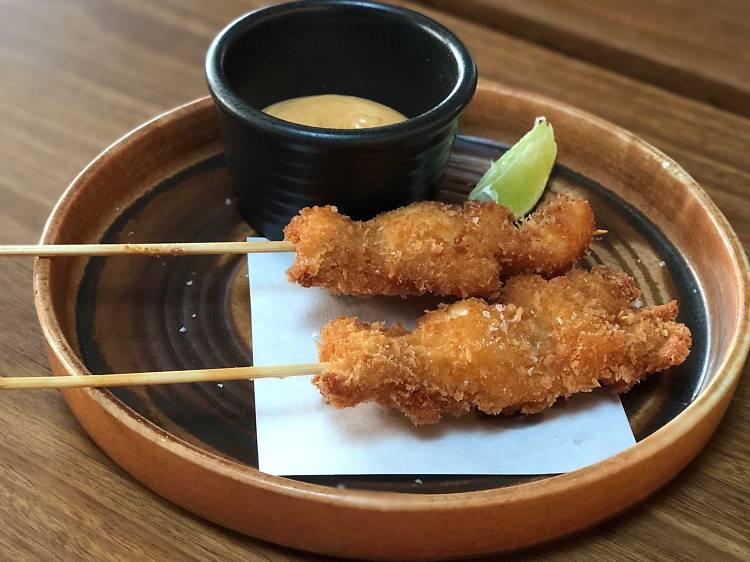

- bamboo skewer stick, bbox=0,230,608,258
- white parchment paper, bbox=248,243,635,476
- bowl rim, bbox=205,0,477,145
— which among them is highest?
bowl rim, bbox=205,0,477,145

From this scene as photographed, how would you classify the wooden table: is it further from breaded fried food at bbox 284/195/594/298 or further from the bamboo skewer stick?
breaded fried food at bbox 284/195/594/298

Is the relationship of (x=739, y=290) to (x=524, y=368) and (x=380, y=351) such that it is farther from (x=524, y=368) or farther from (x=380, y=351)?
(x=380, y=351)

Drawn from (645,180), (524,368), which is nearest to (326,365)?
(524,368)

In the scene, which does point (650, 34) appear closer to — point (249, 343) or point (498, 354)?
point (498, 354)

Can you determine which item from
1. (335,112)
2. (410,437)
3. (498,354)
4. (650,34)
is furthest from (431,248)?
(650,34)

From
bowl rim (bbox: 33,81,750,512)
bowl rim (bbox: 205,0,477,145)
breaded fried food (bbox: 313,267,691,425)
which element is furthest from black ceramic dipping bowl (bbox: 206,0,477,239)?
bowl rim (bbox: 33,81,750,512)

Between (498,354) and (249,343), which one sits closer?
(498,354)

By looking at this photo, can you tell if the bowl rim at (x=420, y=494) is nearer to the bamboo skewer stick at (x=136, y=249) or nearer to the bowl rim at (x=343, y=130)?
the bamboo skewer stick at (x=136, y=249)
